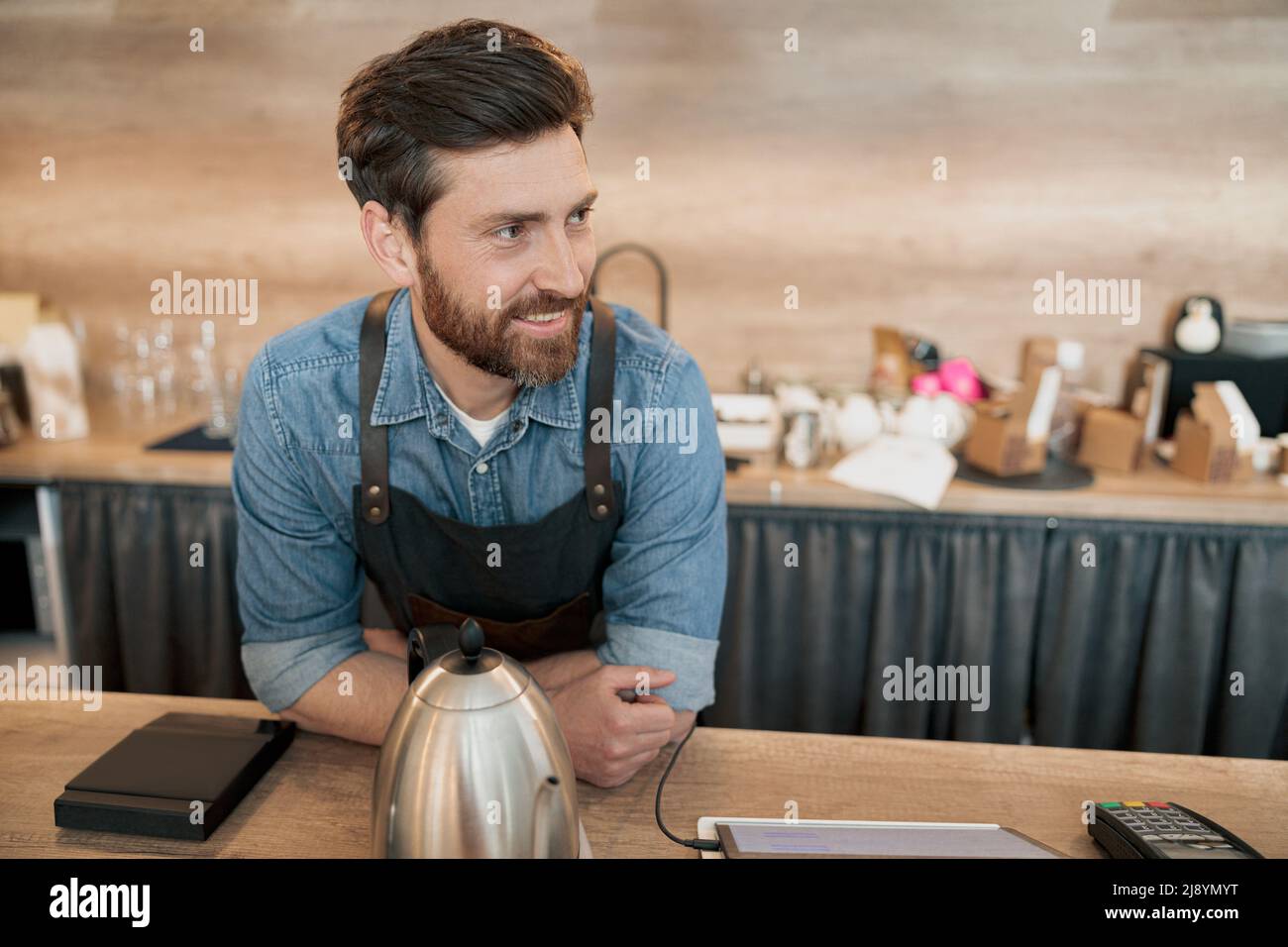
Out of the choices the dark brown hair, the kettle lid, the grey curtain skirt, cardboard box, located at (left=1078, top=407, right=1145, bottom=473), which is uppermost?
the dark brown hair

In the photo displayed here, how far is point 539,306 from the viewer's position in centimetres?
125

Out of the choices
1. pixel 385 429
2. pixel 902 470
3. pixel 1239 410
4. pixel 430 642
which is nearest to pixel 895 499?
pixel 902 470

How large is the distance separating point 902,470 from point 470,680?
Result: 1.65 meters

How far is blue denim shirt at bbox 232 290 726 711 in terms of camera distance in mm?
1259

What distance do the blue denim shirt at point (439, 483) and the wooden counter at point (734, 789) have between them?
0.56 ft

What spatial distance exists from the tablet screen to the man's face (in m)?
0.65

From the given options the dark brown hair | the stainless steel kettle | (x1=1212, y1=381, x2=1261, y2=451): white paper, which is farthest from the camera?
(x1=1212, y1=381, x2=1261, y2=451): white paper

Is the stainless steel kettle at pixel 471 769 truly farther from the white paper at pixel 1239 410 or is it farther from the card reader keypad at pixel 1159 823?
the white paper at pixel 1239 410

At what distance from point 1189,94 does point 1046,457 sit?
106 cm

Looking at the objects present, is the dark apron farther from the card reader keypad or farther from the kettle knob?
the card reader keypad

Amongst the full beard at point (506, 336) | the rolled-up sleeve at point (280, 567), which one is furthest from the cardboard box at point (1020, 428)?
the rolled-up sleeve at point (280, 567)

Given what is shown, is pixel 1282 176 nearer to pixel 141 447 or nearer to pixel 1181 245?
pixel 1181 245

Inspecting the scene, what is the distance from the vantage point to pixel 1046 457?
2.39 m

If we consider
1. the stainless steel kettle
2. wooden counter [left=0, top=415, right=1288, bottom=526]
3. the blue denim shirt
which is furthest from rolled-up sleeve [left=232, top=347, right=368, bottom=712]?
wooden counter [left=0, top=415, right=1288, bottom=526]
